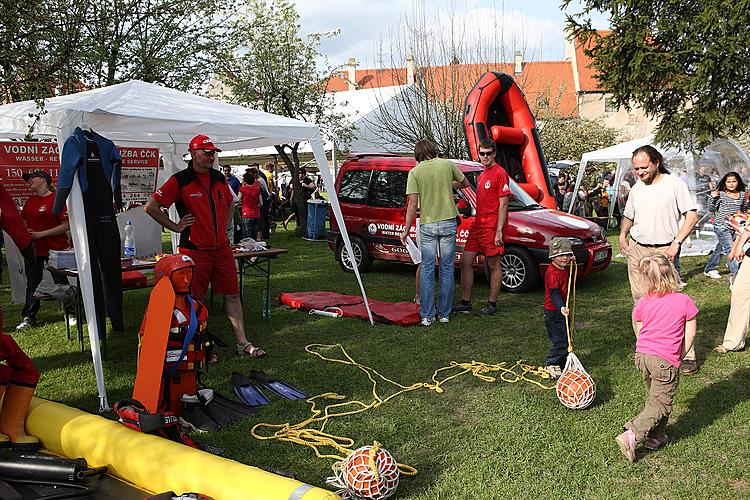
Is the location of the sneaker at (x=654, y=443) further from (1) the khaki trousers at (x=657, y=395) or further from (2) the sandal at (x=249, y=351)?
(2) the sandal at (x=249, y=351)

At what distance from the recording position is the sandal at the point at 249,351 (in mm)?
6348

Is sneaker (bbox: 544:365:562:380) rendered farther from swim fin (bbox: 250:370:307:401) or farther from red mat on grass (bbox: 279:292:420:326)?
red mat on grass (bbox: 279:292:420:326)

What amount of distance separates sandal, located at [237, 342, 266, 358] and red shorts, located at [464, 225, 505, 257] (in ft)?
10.1

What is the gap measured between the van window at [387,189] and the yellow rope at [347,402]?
4.39m

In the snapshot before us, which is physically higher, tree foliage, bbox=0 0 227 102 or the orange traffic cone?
tree foliage, bbox=0 0 227 102

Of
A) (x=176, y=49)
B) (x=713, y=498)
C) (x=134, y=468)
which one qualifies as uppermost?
(x=176, y=49)

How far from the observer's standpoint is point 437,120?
20.4 m

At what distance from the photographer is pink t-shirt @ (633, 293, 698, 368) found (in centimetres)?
401

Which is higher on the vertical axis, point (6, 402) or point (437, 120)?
point (437, 120)

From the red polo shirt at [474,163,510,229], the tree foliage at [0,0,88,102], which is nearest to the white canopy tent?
the tree foliage at [0,0,88,102]

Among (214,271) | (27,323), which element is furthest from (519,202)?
(27,323)

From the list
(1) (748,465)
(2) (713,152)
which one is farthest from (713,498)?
(2) (713,152)

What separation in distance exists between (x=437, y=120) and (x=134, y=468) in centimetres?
1791

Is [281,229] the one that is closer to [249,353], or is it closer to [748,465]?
[249,353]
